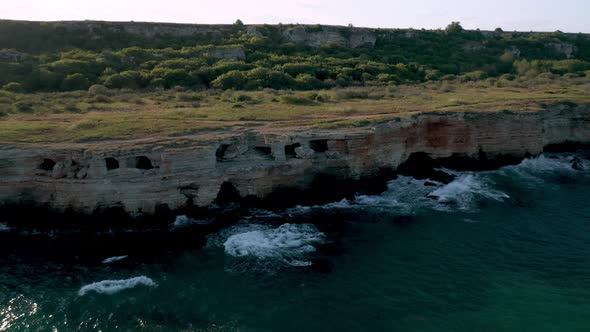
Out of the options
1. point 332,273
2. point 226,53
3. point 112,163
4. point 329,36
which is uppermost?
point 329,36

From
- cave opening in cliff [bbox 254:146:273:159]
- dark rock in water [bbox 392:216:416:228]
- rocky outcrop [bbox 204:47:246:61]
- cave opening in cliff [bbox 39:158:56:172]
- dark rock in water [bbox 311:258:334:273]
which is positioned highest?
rocky outcrop [bbox 204:47:246:61]

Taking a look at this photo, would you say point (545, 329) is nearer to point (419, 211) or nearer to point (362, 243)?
point (362, 243)

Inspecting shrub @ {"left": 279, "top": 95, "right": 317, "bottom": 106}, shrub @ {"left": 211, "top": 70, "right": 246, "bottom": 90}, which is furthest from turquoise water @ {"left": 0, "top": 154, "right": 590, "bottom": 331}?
shrub @ {"left": 211, "top": 70, "right": 246, "bottom": 90}

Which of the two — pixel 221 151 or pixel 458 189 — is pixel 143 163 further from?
pixel 458 189

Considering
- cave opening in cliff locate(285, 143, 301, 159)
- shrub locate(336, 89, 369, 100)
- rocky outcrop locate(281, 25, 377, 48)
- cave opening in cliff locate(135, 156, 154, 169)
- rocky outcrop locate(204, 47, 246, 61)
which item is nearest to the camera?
cave opening in cliff locate(135, 156, 154, 169)

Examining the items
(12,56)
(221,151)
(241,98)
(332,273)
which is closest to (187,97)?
(241,98)

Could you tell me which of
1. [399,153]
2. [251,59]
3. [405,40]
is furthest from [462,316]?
[405,40]

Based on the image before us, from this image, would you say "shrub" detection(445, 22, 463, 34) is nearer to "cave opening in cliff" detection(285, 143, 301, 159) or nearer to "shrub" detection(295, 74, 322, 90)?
"shrub" detection(295, 74, 322, 90)
